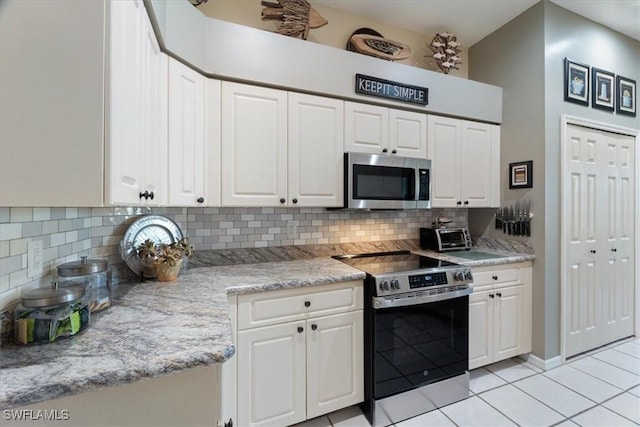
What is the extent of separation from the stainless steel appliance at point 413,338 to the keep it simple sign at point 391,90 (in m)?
1.28

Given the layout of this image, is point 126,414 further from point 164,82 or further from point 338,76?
point 338,76

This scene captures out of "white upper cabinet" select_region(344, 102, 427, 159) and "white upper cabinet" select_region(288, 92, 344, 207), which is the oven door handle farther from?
"white upper cabinet" select_region(344, 102, 427, 159)

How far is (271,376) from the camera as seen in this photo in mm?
1660

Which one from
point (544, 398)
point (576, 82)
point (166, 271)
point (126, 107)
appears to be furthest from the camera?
point (576, 82)

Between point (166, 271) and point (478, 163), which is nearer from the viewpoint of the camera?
point (166, 271)

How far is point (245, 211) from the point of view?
2213mm

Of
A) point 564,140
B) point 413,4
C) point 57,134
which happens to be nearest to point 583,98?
point 564,140

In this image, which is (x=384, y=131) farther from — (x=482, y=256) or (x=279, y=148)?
(x=482, y=256)

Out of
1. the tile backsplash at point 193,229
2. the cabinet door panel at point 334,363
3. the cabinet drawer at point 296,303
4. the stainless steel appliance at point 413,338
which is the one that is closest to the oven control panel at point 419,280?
the stainless steel appliance at point 413,338

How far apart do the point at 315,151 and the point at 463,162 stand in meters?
1.42

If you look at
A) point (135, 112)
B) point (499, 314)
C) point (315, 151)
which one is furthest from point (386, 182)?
point (135, 112)

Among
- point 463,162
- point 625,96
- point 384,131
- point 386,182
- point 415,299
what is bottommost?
point 415,299

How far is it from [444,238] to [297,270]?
4.86 ft

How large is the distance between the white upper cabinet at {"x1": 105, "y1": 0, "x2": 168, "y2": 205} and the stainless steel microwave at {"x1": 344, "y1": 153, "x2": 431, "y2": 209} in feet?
3.94
